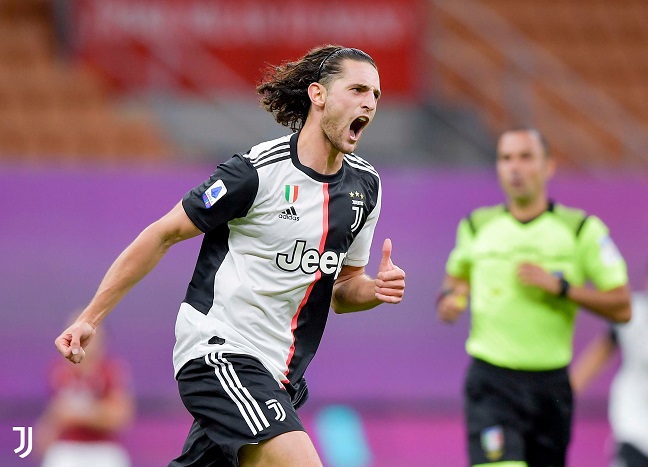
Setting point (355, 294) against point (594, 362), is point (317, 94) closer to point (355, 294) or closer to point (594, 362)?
point (355, 294)

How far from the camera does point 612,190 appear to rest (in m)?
11.6

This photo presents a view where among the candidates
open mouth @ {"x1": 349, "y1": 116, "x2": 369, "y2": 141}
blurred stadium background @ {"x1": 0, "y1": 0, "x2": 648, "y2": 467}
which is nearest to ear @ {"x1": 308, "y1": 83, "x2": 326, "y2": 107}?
open mouth @ {"x1": 349, "y1": 116, "x2": 369, "y2": 141}

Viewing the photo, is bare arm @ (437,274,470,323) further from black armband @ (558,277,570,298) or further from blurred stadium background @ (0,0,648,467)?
blurred stadium background @ (0,0,648,467)

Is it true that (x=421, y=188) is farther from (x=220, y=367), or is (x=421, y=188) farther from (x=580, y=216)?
(x=220, y=367)

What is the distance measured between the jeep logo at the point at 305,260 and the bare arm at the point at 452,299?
1.75 metres

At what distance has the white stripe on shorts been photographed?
15.5ft

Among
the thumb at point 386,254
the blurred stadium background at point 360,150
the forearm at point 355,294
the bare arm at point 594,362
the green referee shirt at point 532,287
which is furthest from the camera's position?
the blurred stadium background at point 360,150

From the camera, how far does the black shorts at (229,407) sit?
186 inches

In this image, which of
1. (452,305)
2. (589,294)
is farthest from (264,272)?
(589,294)

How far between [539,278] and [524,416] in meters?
0.75

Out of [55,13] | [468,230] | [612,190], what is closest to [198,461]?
[468,230]

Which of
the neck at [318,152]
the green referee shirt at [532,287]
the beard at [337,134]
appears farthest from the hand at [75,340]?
the green referee shirt at [532,287]

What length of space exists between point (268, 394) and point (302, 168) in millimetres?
956

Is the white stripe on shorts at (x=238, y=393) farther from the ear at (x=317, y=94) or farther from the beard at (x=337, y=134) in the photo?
the ear at (x=317, y=94)
